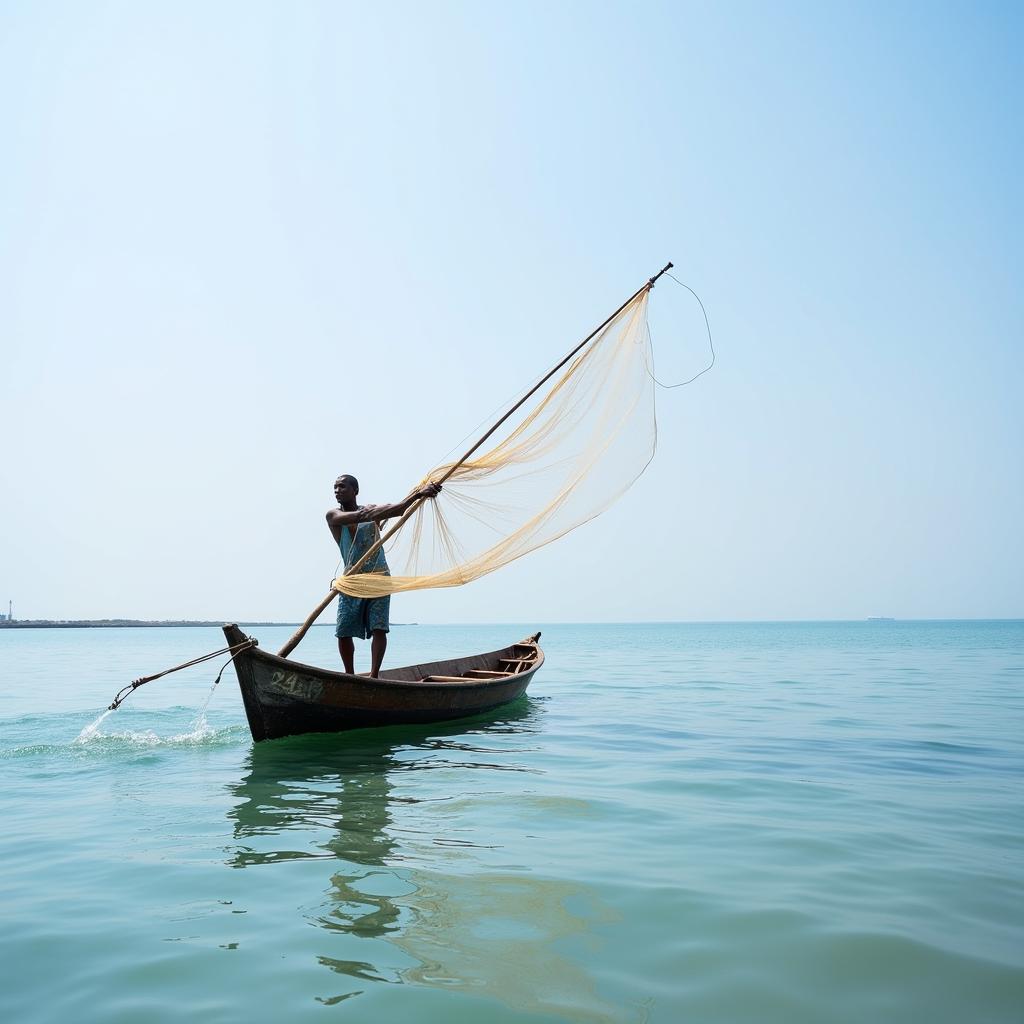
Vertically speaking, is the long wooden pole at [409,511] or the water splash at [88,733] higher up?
the long wooden pole at [409,511]

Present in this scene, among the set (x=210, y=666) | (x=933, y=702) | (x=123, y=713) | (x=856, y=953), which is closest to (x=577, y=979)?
(x=856, y=953)

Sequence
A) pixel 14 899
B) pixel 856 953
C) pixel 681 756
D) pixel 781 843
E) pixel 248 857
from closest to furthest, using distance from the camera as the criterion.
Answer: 1. pixel 856 953
2. pixel 14 899
3. pixel 248 857
4. pixel 781 843
5. pixel 681 756

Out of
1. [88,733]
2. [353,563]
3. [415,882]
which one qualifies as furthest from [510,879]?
[88,733]

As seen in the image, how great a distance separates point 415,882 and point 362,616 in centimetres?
498

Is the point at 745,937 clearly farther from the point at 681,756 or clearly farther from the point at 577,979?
the point at 681,756

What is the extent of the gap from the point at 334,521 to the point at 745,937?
245 inches

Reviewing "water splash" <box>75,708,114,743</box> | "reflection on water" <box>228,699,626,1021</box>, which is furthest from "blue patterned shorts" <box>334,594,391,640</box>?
"water splash" <box>75,708,114,743</box>

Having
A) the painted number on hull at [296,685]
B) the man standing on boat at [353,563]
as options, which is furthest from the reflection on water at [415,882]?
the man standing on boat at [353,563]

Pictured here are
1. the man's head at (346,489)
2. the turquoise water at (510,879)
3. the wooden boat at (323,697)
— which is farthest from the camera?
the man's head at (346,489)

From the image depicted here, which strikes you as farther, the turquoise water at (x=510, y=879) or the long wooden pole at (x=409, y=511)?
the long wooden pole at (x=409, y=511)

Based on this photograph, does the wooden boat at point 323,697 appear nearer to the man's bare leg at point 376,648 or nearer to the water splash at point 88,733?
the man's bare leg at point 376,648

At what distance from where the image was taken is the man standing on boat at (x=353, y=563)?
864cm

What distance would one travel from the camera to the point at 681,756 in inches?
311

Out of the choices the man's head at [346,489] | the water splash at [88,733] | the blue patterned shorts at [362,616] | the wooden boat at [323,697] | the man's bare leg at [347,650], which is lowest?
the water splash at [88,733]
